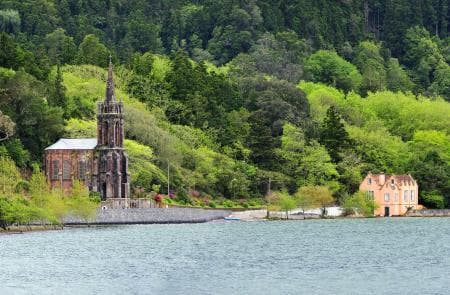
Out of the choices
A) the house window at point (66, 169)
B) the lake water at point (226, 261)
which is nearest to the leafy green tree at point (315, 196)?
the lake water at point (226, 261)

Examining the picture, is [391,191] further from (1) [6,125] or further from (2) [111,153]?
(1) [6,125]

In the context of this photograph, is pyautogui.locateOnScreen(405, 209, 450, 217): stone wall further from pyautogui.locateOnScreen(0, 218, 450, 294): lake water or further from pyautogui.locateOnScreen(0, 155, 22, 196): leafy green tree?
pyautogui.locateOnScreen(0, 155, 22, 196): leafy green tree

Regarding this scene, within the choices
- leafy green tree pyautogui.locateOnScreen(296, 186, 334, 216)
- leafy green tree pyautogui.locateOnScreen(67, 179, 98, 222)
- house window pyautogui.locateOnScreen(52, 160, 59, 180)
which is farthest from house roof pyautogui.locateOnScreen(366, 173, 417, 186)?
leafy green tree pyautogui.locateOnScreen(67, 179, 98, 222)

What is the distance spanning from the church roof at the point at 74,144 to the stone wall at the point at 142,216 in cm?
1097

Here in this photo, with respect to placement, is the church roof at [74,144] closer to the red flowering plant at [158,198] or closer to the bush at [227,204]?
the red flowering plant at [158,198]

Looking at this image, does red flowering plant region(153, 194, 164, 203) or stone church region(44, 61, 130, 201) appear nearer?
stone church region(44, 61, 130, 201)

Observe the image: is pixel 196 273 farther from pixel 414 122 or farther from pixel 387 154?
pixel 414 122

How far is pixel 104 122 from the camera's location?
132m

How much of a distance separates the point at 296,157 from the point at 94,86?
2216 cm

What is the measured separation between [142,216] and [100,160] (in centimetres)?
1033

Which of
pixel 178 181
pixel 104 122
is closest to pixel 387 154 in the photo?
pixel 178 181

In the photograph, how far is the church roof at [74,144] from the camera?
433 ft

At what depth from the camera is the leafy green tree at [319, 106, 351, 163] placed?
151 meters

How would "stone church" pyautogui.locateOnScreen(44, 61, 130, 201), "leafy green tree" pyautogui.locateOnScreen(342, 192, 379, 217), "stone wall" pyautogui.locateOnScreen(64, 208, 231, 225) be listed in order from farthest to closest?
"leafy green tree" pyautogui.locateOnScreen(342, 192, 379, 217) < "stone church" pyautogui.locateOnScreen(44, 61, 130, 201) < "stone wall" pyautogui.locateOnScreen(64, 208, 231, 225)
